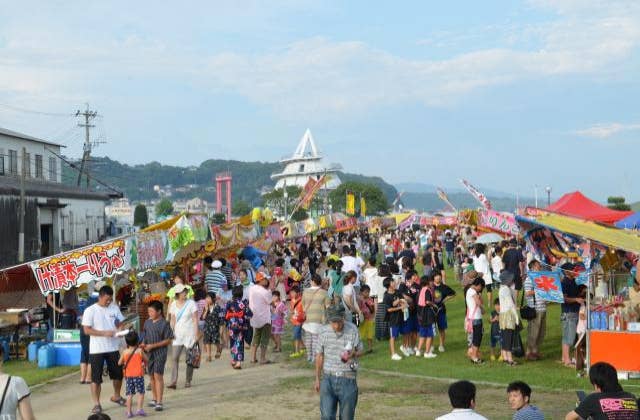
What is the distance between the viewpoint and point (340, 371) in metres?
7.58

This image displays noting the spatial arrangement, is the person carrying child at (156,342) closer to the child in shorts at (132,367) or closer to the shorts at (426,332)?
the child in shorts at (132,367)

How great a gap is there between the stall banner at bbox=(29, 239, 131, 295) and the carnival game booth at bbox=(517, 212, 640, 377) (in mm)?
7226

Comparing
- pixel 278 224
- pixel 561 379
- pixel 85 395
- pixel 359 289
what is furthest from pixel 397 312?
pixel 278 224

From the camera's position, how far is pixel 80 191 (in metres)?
42.8

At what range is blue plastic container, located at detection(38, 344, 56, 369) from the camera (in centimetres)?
1404

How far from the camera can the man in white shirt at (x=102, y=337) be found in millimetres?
10164

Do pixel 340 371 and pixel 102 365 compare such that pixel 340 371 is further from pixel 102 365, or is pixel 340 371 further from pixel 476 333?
pixel 476 333

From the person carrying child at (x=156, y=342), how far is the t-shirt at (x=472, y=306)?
17.6ft

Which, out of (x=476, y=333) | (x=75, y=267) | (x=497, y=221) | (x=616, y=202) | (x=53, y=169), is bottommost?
(x=476, y=333)

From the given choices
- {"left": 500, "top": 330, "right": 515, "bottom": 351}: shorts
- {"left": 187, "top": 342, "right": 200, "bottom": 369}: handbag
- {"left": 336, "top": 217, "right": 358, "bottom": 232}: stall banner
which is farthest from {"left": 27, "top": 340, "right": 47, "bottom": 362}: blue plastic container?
{"left": 336, "top": 217, "right": 358, "bottom": 232}: stall banner

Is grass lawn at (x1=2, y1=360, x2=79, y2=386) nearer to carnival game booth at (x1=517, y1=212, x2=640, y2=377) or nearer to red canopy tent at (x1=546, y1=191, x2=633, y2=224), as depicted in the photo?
carnival game booth at (x1=517, y1=212, x2=640, y2=377)

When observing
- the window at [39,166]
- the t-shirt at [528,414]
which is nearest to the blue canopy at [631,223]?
the t-shirt at [528,414]

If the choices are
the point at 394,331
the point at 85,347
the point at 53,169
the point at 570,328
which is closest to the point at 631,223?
the point at 570,328

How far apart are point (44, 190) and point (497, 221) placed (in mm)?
22573
